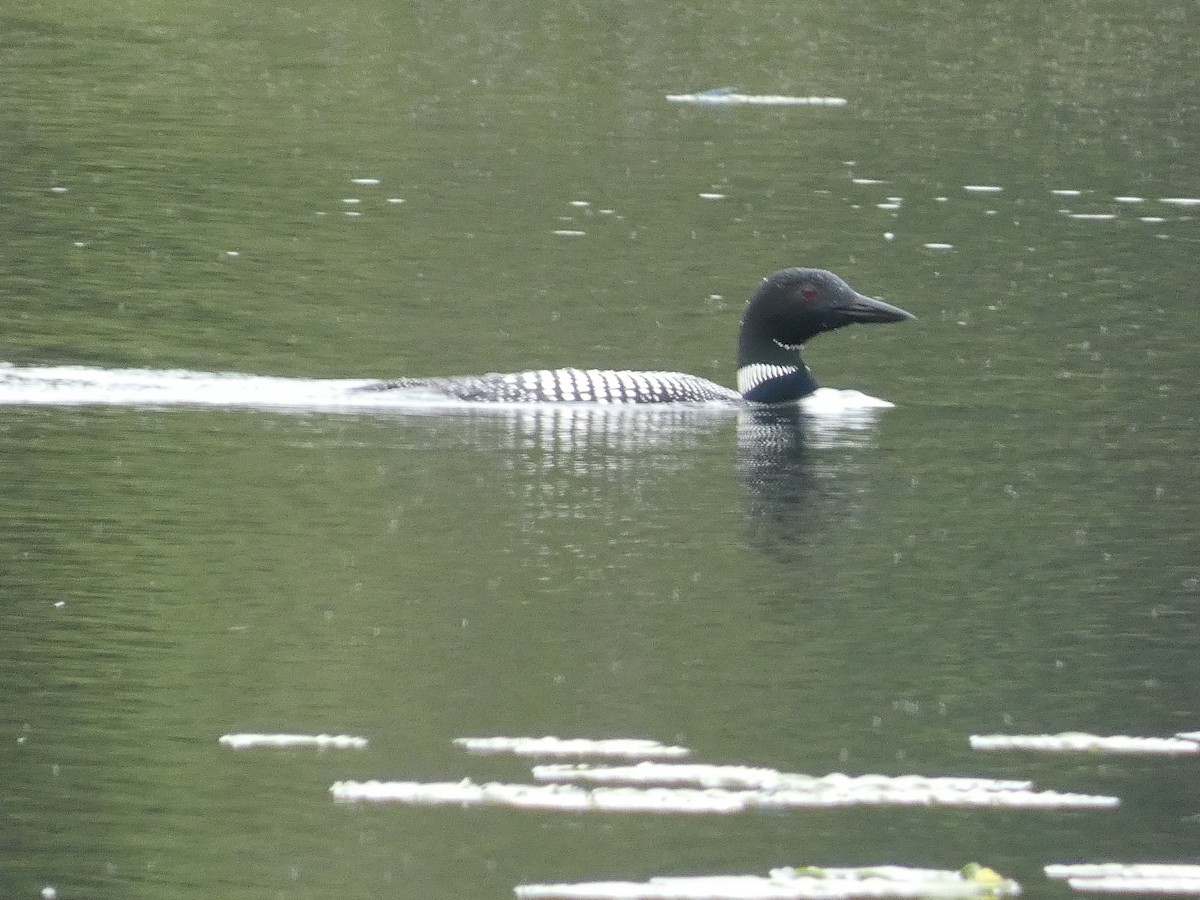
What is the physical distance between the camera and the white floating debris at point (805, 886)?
6.64 metres

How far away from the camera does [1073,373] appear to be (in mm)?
15602

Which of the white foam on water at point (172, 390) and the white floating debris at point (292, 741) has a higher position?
the white floating debris at point (292, 741)

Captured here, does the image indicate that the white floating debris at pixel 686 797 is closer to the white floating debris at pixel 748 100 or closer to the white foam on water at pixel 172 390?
the white foam on water at pixel 172 390

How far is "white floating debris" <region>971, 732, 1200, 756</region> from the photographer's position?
8273 millimetres

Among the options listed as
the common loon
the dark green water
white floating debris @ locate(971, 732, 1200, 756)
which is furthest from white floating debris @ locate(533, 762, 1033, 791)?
the common loon

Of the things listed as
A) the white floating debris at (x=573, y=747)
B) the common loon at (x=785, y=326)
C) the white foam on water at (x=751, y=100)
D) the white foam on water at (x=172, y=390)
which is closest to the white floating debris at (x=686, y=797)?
the white floating debris at (x=573, y=747)

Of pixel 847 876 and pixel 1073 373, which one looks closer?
pixel 847 876

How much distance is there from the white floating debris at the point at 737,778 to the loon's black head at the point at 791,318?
7292 mm

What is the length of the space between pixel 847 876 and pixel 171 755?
2042 mm

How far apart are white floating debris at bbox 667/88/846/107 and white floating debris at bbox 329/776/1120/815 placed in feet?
67.8

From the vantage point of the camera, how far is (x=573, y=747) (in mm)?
7957

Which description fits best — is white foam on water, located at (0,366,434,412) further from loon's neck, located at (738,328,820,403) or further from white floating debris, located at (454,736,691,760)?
white floating debris, located at (454,736,691,760)

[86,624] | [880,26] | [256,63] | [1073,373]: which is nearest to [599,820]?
[86,624]

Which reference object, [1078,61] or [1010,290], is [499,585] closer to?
[1010,290]
